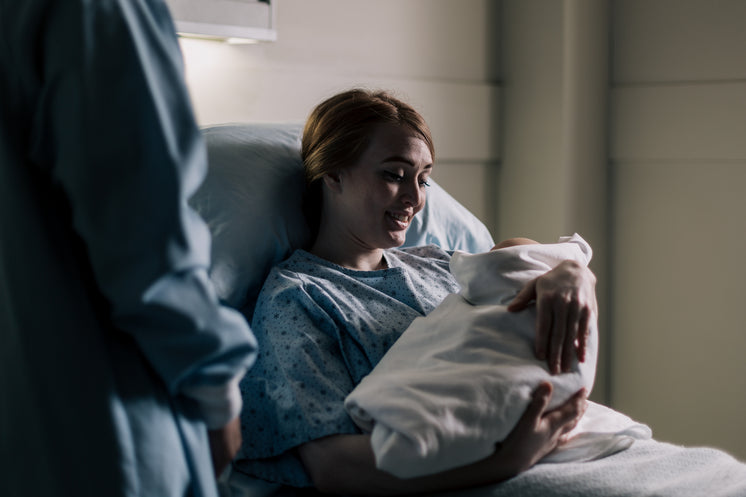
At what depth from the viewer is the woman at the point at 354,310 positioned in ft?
4.01

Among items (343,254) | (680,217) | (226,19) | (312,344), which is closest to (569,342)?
(312,344)

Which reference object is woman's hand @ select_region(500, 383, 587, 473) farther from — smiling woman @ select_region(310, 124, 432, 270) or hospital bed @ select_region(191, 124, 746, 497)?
smiling woman @ select_region(310, 124, 432, 270)

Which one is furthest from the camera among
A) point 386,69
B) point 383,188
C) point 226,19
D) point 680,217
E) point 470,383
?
point 680,217

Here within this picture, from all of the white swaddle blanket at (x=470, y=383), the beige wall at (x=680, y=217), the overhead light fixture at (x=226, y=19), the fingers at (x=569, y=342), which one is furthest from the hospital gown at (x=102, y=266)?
the beige wall at (x=680, y=217)

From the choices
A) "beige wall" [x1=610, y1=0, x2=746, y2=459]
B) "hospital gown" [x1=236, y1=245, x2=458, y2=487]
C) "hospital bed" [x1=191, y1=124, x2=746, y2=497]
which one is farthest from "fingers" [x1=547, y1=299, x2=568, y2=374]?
"beige wall" [x1=610, y1=0, x2=746, y2=459]

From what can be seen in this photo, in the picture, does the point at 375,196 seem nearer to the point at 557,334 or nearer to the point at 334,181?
the point at 334,181

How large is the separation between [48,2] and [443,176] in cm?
182

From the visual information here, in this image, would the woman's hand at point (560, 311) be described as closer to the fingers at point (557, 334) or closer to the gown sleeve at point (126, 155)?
the fingers at point (557, 334)

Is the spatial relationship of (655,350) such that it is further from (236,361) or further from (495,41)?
(236,361)

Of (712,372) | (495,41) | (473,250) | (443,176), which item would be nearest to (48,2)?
(473,250)

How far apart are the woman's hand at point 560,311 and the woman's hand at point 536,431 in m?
0.06

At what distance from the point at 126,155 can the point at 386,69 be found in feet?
5.31

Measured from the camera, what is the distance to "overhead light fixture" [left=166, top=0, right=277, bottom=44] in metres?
1.72

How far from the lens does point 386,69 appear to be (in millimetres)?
2365
